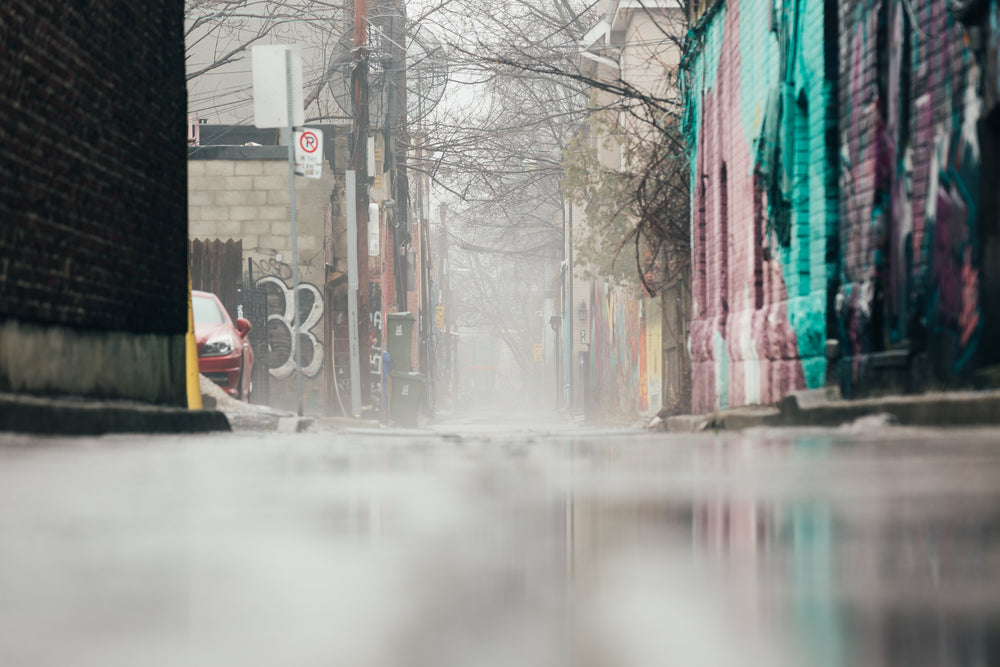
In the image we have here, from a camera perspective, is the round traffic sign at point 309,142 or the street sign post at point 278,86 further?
the round traffic sign at point 309,142

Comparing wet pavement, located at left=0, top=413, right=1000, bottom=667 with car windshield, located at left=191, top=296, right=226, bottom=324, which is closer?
wet pavement, located at left=0, top=413, right=1000, bottom=667

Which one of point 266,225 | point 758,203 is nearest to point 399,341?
point 266,225

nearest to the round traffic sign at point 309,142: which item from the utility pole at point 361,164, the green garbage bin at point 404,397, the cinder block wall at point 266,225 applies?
the utility pole at point 361,164

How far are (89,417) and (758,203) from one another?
22.5 feet

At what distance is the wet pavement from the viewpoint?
1.84 metres

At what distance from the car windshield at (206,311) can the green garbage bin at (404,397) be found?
29.5ft

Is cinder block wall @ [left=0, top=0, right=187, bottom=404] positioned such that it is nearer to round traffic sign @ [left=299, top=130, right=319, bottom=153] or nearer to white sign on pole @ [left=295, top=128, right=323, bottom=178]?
white sign on pole @ [left=295, top=128, right=323, bottom=178]

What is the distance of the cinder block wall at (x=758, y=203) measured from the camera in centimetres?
903

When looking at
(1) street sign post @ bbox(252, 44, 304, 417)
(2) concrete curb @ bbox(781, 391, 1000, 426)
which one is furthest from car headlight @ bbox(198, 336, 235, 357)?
(2) concrete curb @ bbox(781, 391, 1000, 426)

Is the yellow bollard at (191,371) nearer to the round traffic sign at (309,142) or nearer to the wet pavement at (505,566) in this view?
the wet pavement at (505,566)

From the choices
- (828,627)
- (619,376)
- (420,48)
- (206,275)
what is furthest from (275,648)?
(619,376)

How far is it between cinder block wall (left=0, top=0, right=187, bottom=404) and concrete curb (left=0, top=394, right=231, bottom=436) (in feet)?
0.74

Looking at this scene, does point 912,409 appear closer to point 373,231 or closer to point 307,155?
point 307,155

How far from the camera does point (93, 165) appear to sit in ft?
25.4
